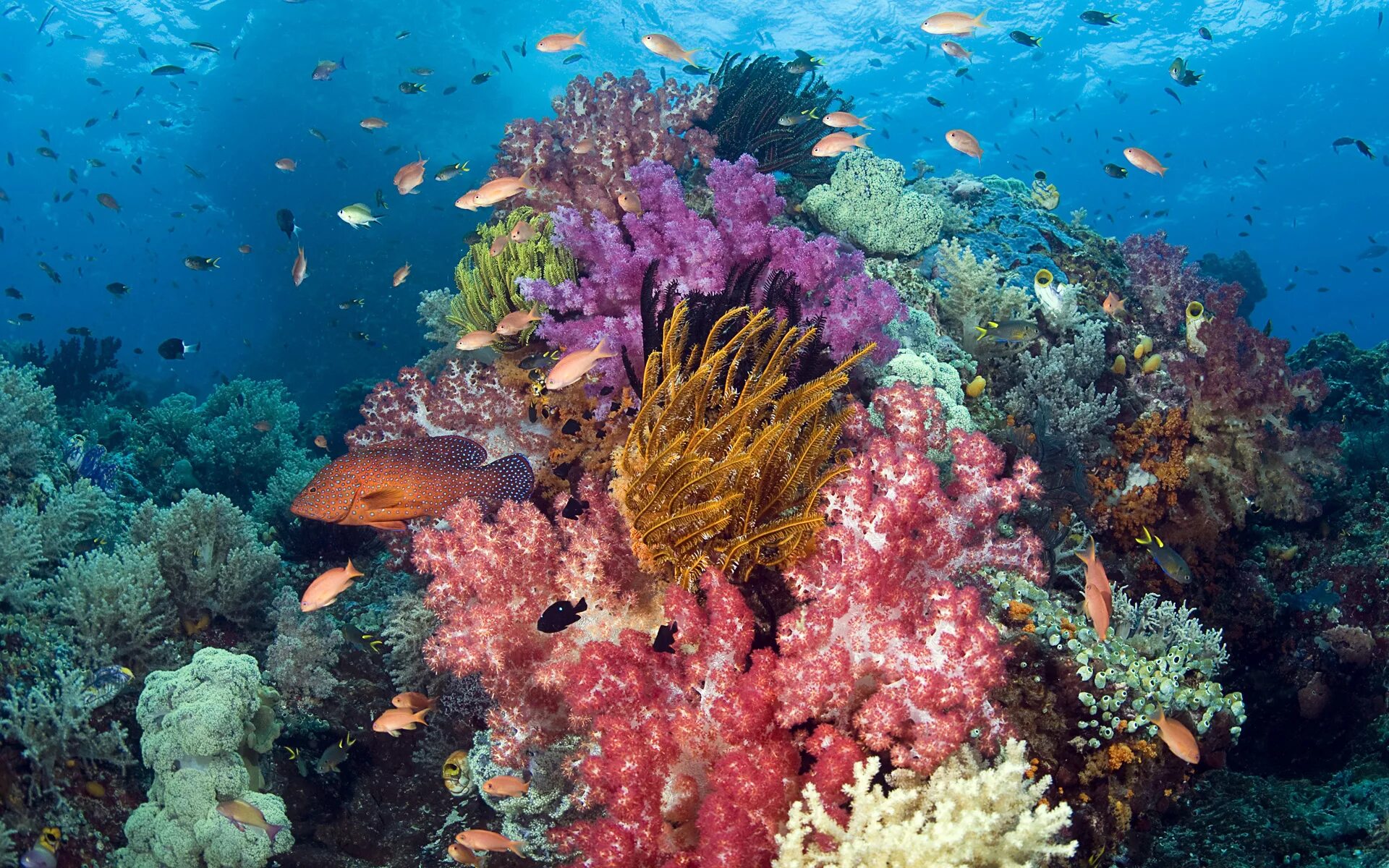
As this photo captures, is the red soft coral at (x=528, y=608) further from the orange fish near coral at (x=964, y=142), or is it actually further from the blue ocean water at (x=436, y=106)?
the blue ocean water at (x=436, y=106)

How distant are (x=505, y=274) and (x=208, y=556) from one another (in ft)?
10.5

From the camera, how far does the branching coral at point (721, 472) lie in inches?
112

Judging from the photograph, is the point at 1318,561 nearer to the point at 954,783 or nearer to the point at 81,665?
the point at 954,783

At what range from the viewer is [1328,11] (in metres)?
38.4

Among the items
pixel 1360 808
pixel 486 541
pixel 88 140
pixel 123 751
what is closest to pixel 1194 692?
pixel 1360 808

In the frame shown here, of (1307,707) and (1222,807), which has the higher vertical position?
(1222,807)

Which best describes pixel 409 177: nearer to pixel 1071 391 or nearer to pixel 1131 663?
pixel 1071 391

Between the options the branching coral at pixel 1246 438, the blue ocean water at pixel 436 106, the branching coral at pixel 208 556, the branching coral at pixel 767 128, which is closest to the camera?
the branching coral at pixel 208 556

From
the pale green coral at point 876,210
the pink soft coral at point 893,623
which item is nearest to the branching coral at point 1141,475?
the pink soft coral at point 893,623

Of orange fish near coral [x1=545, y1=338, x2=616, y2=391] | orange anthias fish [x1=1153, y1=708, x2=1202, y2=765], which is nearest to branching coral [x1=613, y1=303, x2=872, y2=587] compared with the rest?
orange fish near coral [x1=545, y1=338, x2=616, y2=391]

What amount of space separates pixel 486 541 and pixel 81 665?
10.5ft

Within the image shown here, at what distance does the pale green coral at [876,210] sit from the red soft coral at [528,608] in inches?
201

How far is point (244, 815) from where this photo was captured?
3326 millimetres

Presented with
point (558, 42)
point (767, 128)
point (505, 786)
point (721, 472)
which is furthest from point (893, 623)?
point (558, 42)
